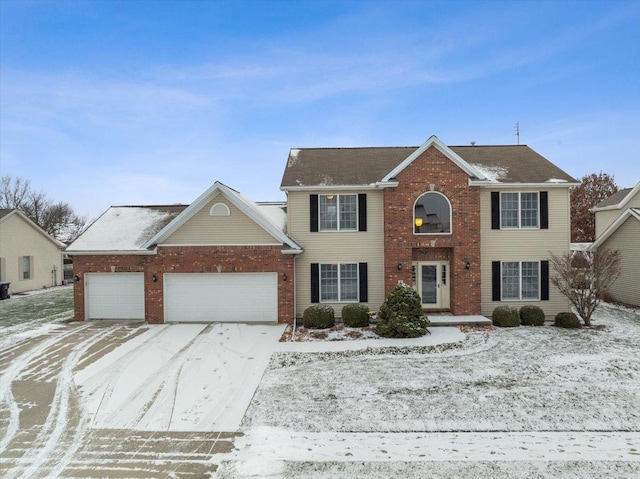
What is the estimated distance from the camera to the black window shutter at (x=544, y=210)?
47.6 ft

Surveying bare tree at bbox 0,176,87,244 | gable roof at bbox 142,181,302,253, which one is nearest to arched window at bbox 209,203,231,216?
gable roof at bbox 142,181,302,253

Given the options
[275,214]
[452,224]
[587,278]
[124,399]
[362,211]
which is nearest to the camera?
[124,399]

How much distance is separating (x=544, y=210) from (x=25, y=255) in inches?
1201

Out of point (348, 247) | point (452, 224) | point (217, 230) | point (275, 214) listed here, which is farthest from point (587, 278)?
point (217, 230)

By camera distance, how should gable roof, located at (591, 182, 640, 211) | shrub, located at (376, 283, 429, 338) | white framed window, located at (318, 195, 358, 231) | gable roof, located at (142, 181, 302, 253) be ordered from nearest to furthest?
shrub, located at (376, 283, 429, 338)
gable roof, located at (142, 181, 302, 253)
white framed window, located at (318, 195, 358, 231)
gable roof, located at (591, 182, 640, 211)

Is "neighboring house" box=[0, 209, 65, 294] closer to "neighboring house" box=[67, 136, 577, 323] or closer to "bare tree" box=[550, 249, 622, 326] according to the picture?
"neighboring house" box=[67, 136, 577, 323]

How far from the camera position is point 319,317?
13.2m

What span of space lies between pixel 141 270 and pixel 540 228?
16.2 m

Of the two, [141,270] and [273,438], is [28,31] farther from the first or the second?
[273,438]

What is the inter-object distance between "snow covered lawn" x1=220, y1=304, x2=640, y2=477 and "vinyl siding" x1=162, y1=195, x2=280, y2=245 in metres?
5.55

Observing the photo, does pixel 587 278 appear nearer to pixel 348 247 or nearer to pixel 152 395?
pixel 348 247

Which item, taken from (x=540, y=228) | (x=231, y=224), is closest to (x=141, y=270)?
(x=231, y=224)

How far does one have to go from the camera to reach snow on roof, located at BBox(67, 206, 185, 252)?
1452 cm

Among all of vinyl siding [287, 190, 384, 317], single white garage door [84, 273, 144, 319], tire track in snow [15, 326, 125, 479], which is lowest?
tire track in snow [15, 326, 125, 479]
